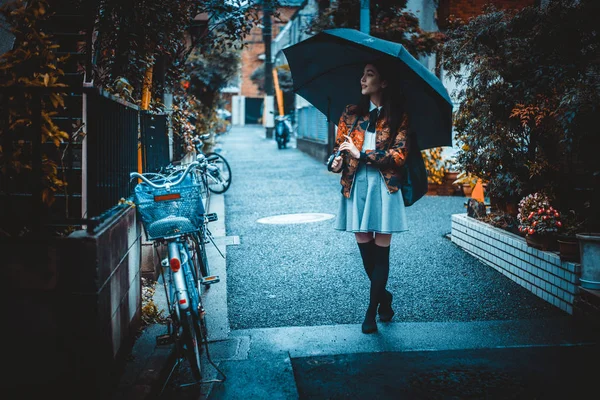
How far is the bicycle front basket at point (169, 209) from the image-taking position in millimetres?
3768

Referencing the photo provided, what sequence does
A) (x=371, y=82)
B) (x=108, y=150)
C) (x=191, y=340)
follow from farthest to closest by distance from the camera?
1. (x=371, y=82)
2. (x=108, y=150)
3. (x=191, y=340)

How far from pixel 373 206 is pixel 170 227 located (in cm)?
160

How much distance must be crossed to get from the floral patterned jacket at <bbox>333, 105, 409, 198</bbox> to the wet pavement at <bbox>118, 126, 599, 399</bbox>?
122 cm

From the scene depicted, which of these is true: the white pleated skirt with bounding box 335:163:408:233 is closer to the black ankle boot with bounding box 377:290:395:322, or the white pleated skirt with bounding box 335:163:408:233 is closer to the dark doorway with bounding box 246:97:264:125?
the black ankle boot with bounding box 377:290:395:322

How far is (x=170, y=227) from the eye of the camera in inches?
148

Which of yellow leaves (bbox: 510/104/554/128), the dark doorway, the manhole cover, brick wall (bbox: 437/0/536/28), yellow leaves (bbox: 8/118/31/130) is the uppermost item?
the dark doorway

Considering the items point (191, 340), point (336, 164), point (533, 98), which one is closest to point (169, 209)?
point (191, 340)

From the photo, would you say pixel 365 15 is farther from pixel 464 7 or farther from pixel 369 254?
pixel 369 254

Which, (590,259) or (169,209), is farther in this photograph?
(590,259)

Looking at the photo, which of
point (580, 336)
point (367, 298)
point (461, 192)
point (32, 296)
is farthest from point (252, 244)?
point (461, 192)

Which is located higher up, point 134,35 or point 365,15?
point 365,15

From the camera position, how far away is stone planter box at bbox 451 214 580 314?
17.3 feet

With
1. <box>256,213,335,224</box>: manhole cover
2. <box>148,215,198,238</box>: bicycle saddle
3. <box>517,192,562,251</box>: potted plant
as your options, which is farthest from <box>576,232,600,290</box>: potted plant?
<box>256,213,335,224</box>: manhole cover

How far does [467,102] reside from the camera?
6.92 meters
